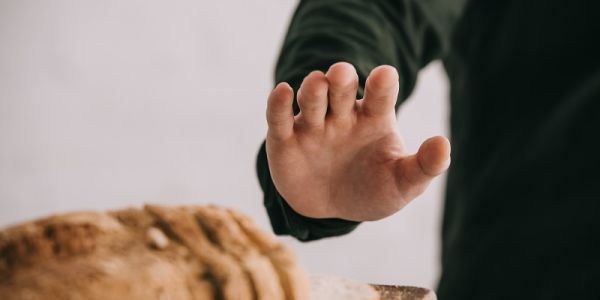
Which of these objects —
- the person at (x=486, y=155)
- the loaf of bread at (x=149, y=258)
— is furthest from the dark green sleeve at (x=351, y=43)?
the loaf of bread at (x=149, y=258)

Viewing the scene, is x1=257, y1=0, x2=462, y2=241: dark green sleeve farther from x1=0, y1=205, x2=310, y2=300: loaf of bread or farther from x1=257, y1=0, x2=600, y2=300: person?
x1=0, y1=205, x2=310, y2=300: loaf of bread

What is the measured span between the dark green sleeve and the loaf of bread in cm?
13

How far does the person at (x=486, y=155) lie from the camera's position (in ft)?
0.66

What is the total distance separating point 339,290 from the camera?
0.35 m

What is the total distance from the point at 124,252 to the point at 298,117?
128 mm

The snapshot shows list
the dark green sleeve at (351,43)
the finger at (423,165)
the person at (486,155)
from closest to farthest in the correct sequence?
the person at (486,155) → the finger at (423,165) → the dark green sleeve at (351,43)

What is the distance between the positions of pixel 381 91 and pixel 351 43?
161 millimetres

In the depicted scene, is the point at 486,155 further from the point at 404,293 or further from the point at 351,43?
the point at 351,43

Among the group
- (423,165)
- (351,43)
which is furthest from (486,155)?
(351,43)

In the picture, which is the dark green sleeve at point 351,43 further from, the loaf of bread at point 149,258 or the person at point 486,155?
the loaf of bread at point 149,258

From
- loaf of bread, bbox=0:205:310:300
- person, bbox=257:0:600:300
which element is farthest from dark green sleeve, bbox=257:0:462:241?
loaf of bread, bbox=0:205:310:300

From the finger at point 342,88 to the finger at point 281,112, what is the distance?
21mm

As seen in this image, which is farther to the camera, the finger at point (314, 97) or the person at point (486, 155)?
the finger at point (314, 97)

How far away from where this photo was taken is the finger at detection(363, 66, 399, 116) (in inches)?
12.1
